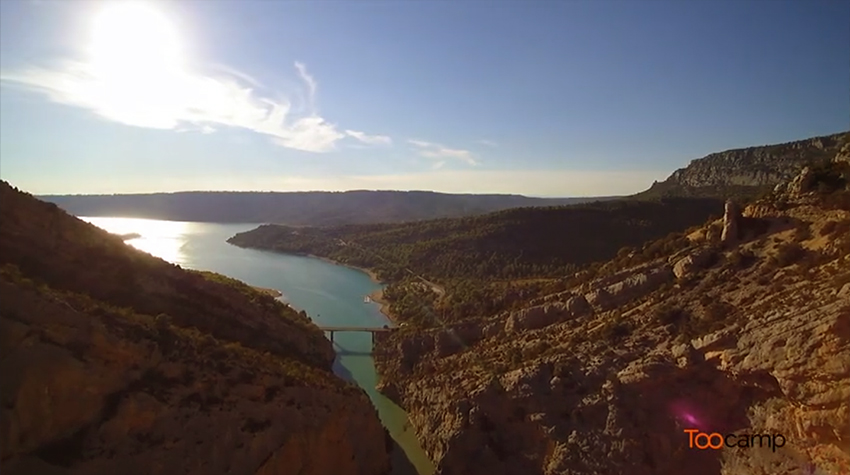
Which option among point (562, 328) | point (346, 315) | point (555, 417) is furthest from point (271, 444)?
point (346, 315)

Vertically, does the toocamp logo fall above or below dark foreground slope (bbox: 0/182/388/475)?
below

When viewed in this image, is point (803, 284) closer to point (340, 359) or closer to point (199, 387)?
point (199, 387)

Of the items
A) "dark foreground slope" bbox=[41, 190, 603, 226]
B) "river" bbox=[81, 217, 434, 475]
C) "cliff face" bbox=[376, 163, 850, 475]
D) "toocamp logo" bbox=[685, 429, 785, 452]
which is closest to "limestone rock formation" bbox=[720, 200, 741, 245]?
"cliff face" bbox=[376, 163, 850, 475]

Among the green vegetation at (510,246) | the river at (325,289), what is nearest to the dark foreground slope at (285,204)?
the river at (325,289)

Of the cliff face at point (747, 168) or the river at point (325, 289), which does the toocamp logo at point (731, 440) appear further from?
the cliff face at point (747, 168)

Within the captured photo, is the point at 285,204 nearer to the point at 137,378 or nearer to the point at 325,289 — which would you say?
the point at 325,289

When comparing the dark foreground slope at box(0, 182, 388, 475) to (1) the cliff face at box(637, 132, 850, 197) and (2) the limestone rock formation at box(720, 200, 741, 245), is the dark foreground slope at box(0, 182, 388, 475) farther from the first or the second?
(1) the cliff face at box(637, 132, 850, 197)

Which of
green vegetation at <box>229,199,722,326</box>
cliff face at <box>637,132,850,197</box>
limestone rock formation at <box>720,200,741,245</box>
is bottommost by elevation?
green vegetation at <box>229,199,722,326</box>
